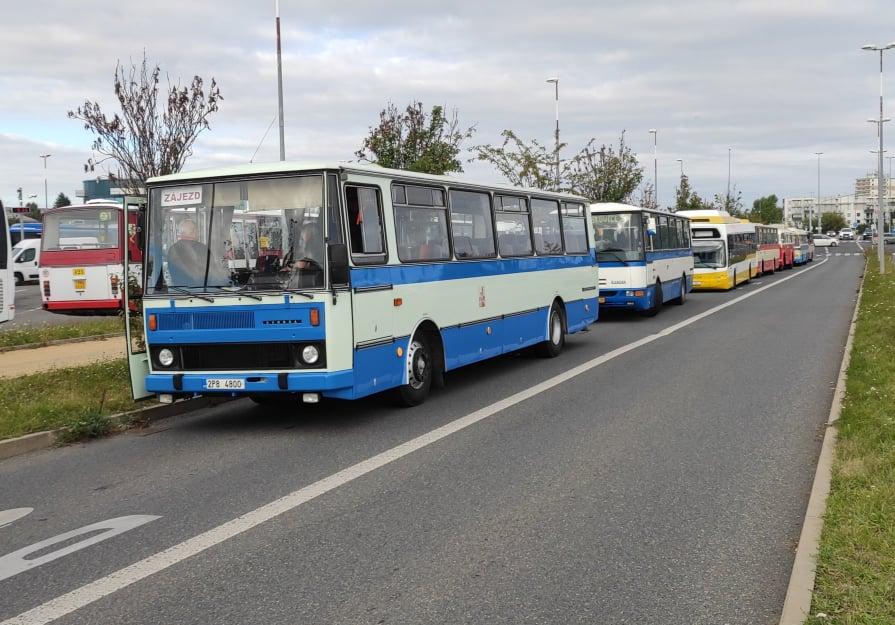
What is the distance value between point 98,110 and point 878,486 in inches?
662

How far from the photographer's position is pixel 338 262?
351 inches

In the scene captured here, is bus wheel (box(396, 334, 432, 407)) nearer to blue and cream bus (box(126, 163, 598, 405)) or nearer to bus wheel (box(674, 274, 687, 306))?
blue and cream bus (box(126, 163, 598, 405))

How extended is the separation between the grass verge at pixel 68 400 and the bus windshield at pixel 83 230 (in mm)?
13599

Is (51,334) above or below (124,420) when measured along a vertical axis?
above

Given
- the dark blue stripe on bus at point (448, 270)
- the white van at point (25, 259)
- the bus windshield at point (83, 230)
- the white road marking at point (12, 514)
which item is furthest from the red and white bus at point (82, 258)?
the white van at point (25, 259)

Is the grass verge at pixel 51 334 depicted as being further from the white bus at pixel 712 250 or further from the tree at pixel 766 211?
the tree at pixel 766 211

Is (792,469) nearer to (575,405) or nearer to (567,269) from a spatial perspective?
(575,405)

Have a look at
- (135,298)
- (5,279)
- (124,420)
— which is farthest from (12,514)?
(5,279)

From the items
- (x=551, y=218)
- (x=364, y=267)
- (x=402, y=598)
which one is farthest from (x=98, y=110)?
(x=402, y=598)

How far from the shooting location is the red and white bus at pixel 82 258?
25656 mm

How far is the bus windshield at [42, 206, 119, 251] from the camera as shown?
25.9 meters

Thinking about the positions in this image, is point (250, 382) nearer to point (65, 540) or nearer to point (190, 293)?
point (190, 293)

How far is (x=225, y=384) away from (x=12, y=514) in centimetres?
281

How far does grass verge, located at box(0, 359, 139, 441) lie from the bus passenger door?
513mm
